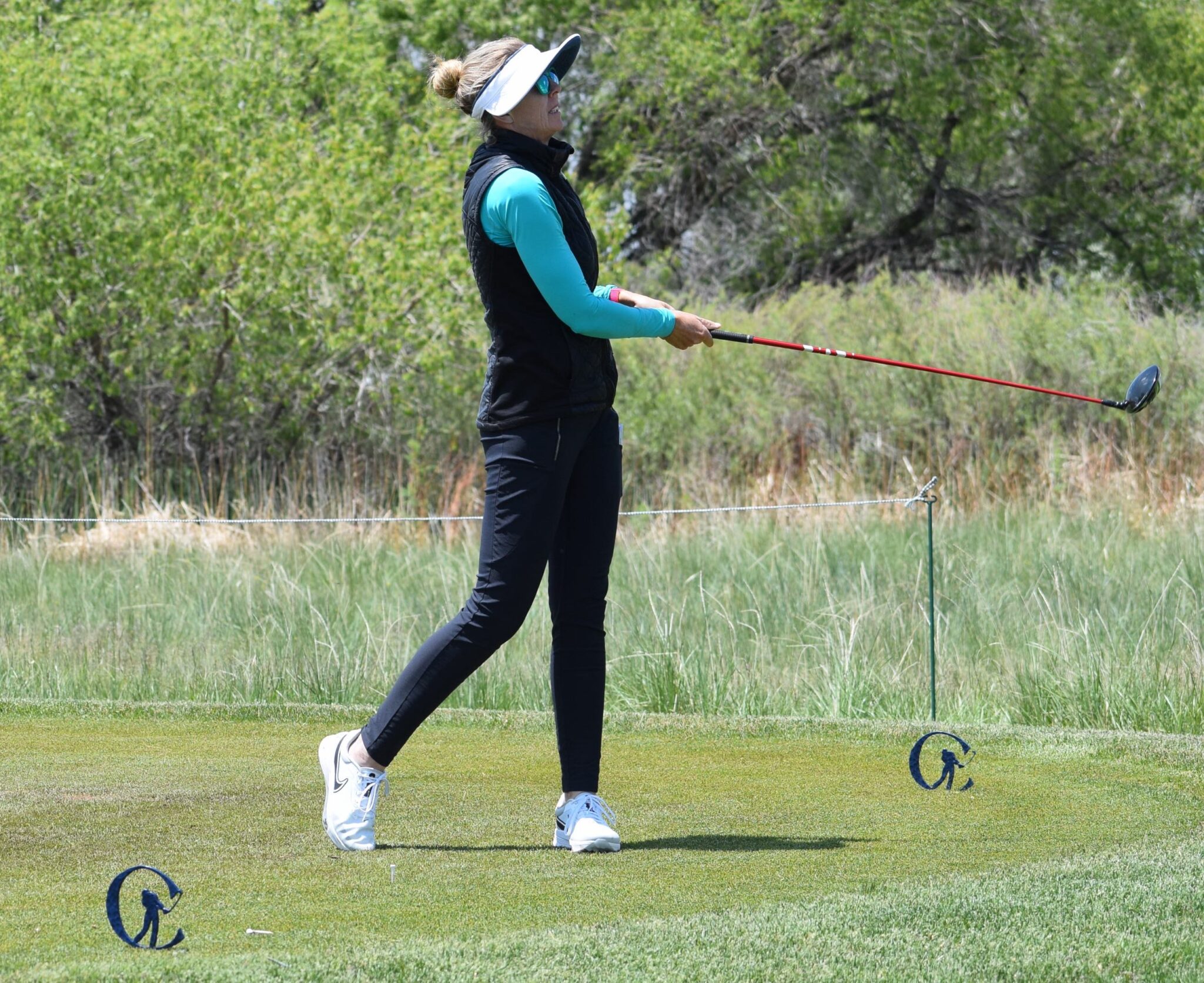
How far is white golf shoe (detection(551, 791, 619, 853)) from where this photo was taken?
12.1 ft

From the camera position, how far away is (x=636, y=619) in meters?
8.07

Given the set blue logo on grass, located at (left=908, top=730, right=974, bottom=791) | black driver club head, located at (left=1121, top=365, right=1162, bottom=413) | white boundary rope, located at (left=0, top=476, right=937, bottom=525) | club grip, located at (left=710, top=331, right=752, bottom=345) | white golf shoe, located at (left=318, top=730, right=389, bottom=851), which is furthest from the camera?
white boundary rope, located at (left=0, top=476, right=937, bottom=525)

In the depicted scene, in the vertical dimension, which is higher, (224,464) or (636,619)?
(224,464)

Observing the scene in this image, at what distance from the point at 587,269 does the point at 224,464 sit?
10.2 meters

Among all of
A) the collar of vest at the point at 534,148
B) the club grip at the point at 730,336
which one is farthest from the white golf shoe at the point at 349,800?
the collar of vest at the point at 534,148

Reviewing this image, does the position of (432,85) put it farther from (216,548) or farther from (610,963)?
(216,548)

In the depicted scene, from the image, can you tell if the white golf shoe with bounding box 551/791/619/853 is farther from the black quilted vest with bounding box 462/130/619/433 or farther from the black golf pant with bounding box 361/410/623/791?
the black quilted vest with bounding box 462/130/619/433

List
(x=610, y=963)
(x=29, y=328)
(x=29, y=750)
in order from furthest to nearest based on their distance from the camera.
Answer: (x=29, y=328) → (x=29, y=750) → (x=610, y=963)

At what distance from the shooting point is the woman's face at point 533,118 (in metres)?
3.83

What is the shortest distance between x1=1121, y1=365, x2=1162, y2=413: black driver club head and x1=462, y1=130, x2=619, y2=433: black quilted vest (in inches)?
79.1

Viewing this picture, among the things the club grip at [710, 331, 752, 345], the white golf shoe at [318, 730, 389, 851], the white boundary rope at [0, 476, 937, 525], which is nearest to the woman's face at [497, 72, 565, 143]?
the club grip at [710, 331, 752, 345]

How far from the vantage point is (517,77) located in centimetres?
382

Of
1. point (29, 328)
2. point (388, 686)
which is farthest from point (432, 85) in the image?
point (29, 328)

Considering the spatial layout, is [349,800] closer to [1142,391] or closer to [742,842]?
[742,842]
